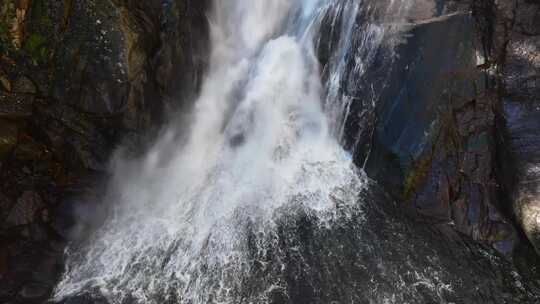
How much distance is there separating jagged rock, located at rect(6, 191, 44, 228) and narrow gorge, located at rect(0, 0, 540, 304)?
3 cm

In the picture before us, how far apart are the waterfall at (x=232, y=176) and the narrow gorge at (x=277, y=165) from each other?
0.15ft

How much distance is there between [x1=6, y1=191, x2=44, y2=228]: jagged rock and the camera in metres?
7.62

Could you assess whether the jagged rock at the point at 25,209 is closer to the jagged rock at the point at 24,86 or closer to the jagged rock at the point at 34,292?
the jagged rock at the point at 34,292

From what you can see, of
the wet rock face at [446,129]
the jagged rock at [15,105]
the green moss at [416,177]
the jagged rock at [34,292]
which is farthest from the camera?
the green moss at [416,177]

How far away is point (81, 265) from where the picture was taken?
7727 mm

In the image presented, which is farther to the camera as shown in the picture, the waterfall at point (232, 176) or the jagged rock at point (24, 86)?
the waterfall at point (232, 176)

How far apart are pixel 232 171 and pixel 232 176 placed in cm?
20

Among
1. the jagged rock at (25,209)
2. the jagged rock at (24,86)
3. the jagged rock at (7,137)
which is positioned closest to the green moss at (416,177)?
the jagged rock at (25,209)

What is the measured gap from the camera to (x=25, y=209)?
7.78 metres

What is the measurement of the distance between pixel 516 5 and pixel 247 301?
861 cm

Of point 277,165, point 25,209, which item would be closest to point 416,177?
point 277,165

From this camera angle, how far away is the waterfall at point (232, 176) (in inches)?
296

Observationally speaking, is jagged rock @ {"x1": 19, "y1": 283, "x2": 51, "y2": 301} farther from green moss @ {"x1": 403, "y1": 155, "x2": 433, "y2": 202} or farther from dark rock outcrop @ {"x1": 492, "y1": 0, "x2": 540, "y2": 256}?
dark rock outcrop @ {"x1": 492, "y1": 0, "x2": 540, "y2": 256}

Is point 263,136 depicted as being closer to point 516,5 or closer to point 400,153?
point 400,153
